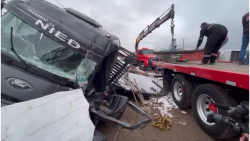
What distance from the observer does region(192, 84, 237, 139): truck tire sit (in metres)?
2.11

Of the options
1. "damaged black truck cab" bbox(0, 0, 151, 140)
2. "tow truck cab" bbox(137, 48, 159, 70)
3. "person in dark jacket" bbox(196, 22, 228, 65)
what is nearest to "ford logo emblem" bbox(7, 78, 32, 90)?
"damaged black truck cab" bbox(0, 0, 151, 140)

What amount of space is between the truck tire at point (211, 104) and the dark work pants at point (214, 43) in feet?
6.31

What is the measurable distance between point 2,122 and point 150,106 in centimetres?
354

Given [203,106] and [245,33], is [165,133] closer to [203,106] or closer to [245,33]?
[203,106]

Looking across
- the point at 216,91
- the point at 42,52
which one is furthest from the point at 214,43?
the point at 42,52

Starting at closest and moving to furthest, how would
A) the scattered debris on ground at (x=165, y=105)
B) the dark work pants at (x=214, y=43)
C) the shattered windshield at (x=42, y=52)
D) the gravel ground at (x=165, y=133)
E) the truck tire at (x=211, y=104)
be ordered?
1. the shattered windshield at (x=42, y=52)
2. the truck tire at (x=211, y=104)
3. the gravel ground at (x=165, y=133)
4. the scattered debris on ground at (x=165, y=105)
5. the dark work pants at (x=214, y=43)

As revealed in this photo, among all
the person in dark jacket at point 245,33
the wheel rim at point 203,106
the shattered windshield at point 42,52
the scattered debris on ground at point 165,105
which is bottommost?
the scattered debris on ground at point 165,105

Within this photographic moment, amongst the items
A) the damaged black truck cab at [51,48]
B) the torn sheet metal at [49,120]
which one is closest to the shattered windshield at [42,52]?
the damaged black truck cab at [51,48]

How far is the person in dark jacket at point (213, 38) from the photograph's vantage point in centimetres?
385

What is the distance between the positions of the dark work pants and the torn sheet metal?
398cm

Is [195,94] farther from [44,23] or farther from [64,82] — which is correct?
[44,23]

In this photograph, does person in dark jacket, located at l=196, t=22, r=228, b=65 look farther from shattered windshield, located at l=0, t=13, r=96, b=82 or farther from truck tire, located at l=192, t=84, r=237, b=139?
shattered windshield, located at l=0, t=13, r=96, b=82

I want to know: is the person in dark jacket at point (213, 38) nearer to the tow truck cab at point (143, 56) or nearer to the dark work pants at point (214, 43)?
the dark work pants at point (214, 43)

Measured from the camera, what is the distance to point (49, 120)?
134 cm
